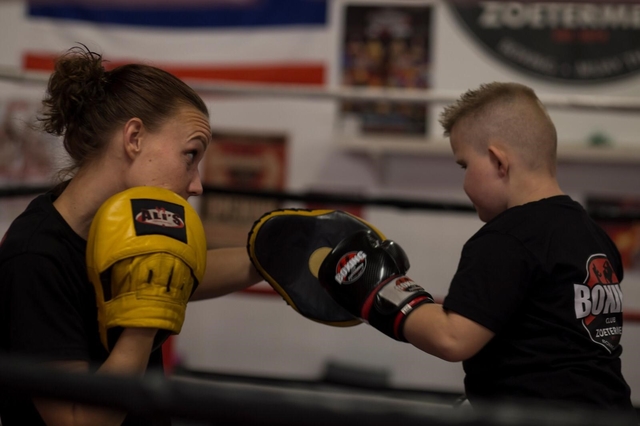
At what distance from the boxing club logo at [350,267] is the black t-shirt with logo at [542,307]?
158 mm

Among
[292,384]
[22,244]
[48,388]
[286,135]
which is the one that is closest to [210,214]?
[286,135]

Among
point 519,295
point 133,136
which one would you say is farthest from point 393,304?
point 133,136

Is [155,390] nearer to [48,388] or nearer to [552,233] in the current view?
[48,388]

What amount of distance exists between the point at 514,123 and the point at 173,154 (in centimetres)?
56

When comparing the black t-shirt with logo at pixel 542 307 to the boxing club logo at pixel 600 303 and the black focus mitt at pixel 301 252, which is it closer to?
the boxing club logo at pixel 600 303

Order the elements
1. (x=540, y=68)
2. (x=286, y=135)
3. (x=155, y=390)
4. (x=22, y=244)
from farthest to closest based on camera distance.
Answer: (x=286, y=135) < (x=540, y=68) < (x=22, y=244) < (x=155, y=390)

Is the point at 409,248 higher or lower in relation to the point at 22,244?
lower

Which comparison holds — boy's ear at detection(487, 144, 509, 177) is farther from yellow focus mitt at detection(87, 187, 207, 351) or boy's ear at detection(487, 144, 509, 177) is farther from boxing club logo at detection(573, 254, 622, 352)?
yellow focus mitt at detection(87, 187, 207, 351)

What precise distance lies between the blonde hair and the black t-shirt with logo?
12cm

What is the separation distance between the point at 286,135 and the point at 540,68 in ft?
3.91

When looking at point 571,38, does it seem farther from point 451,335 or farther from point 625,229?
point 451,335

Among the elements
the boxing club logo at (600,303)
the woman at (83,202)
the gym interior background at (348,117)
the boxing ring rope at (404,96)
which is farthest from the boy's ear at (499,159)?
the gym interior background at (348,117)

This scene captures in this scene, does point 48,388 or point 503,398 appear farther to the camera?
point 503,398

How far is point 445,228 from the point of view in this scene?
10.1 ft
